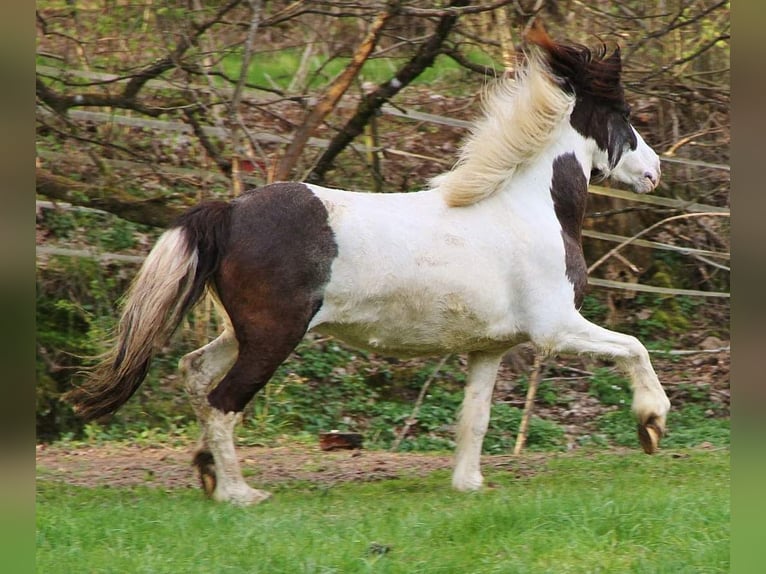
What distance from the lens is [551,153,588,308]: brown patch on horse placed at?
6219 mm

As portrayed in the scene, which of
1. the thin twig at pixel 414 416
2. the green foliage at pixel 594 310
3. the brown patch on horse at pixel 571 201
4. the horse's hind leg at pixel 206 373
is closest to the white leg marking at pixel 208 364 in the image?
the horse's hind leg at pixel 206 373

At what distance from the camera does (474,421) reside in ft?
20.6

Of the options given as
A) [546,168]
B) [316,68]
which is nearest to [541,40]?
[546,168]

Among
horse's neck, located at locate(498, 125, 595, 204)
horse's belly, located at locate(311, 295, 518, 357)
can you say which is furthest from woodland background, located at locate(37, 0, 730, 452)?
horse's belly, located at locate(311, 295, 518, 357)

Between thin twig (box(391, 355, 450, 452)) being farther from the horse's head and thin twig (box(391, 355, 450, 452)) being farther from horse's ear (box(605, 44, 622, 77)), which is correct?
horse's ear (box(605, 44, 622, 77))

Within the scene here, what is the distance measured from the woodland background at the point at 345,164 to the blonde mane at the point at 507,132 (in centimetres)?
229

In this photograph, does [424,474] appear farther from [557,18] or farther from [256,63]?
[256,63]

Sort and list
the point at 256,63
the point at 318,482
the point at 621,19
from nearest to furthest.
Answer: the point at 318,482
the point at 621,19
the point at 256,63

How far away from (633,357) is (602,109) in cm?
164

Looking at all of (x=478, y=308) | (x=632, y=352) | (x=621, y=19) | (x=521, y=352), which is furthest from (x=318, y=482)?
(x=621, y=19)

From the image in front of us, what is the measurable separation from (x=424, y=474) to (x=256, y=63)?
21.8 feet

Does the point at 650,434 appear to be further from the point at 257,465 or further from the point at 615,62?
the point at 257,465

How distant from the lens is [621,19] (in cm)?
967

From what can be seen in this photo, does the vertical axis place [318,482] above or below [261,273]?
below
